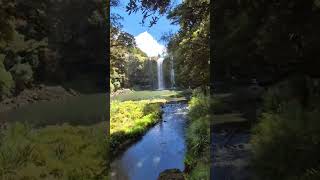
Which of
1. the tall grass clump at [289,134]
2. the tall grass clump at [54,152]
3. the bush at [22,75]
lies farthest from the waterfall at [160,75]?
the bush at [22,75]

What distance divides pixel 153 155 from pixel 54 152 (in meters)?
0.89

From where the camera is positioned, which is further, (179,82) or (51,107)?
(179,82)

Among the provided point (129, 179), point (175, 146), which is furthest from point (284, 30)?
point (129, 179)

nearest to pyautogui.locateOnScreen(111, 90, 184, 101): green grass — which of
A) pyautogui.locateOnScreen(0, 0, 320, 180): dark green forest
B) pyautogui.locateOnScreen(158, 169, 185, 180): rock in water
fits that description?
pyautogui.locateOnScreen(0, 0, 320, 180): dark green forest

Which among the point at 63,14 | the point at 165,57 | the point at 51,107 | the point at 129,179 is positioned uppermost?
the point at 63,14

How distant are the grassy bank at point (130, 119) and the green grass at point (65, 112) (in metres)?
0.14

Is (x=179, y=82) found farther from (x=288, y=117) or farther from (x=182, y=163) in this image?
(x=288, y=117)

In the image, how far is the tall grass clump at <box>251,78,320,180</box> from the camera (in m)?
4.27

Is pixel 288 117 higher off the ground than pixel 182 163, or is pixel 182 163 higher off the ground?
pixel 288 117

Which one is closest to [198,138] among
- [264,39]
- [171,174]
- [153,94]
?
[171,174]

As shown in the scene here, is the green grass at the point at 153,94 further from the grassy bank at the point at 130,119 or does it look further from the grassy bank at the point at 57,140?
the grassy bank at the point at 57,140

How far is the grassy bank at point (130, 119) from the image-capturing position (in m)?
4.51

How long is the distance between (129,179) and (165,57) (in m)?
1.16

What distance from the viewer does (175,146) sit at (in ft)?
14.9
